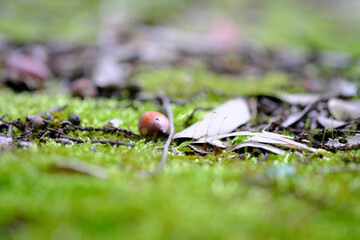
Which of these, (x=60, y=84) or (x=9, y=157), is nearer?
(x=9, y=157)

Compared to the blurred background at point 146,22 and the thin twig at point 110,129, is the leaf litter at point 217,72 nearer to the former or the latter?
the thin twig at point 110,129

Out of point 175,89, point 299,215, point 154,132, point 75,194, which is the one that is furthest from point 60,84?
point 299,215

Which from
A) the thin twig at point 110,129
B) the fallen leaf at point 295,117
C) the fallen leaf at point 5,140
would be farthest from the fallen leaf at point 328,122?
the fallen leaf at point 5,140

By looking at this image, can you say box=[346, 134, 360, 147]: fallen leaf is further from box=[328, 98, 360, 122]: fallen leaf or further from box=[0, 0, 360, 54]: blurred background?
box=[0, 0, 360, 54]: blurred background

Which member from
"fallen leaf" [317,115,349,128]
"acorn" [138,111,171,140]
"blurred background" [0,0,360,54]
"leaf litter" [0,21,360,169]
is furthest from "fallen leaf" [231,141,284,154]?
"blurred background" [0,0,360,54]

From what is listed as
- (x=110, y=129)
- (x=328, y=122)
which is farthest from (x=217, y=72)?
(x=110, y=129)

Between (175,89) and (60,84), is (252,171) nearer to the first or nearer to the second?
(175,89)

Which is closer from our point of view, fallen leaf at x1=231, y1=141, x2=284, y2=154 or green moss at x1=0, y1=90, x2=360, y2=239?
green moss at x1=0, y1=90, x2=360, y2=239
